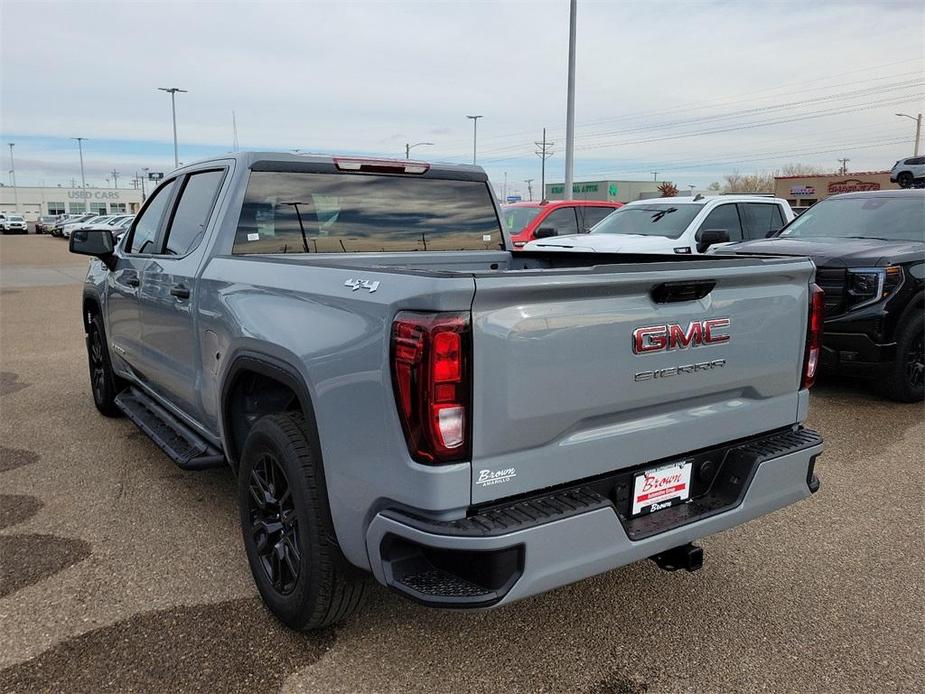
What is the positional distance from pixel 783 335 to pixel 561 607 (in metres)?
1.45

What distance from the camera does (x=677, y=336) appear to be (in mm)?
2578

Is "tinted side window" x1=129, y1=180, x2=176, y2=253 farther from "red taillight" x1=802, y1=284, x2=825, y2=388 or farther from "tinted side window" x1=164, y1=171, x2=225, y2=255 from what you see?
"red taillight" x1=802, y1=284, x2=825, y2=388

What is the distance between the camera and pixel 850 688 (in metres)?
2.63

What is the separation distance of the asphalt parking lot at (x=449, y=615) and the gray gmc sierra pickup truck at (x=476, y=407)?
283 millimetres

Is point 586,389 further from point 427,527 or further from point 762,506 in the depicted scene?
point 762,506

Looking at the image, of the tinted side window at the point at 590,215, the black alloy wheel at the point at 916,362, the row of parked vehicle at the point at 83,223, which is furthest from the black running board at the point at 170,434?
the row of parked vehicle at the point at 83,223

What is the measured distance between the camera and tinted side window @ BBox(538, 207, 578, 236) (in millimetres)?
12930

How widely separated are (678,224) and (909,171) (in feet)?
81.2

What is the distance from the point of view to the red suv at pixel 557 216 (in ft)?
42.0

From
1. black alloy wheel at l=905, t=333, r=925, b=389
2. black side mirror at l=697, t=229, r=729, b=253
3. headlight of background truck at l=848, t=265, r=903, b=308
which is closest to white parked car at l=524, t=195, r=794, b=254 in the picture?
black side mirror at l=697, t=229, r=729, b=253

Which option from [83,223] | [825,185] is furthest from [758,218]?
[825,185]

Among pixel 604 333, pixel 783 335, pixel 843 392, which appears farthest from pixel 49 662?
pixel 843 392

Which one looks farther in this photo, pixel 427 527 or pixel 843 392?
pixel 843 392

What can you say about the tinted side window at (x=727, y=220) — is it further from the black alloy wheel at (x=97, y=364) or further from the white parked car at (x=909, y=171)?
the white parked car at (x=909, y=171)
